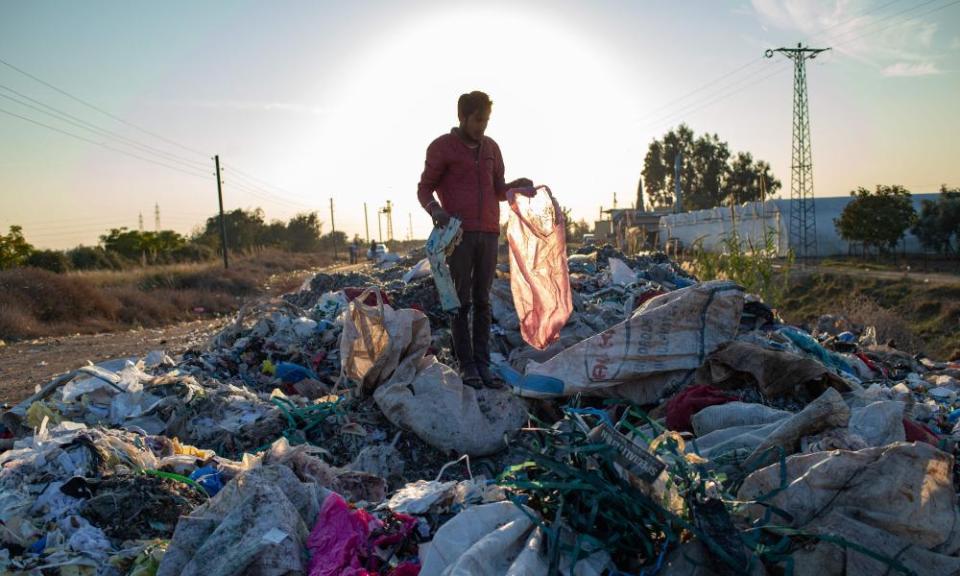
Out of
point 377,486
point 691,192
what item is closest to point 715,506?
point 377,486

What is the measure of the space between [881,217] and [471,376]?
24.7 metres

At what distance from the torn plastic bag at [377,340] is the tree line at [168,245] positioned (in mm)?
15196

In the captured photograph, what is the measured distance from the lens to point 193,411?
12.4 feet

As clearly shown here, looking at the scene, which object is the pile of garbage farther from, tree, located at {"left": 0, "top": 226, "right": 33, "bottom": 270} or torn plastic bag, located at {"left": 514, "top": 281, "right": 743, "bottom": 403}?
tree, located at {"left": 0, "top": 226, "right": 33, "bottom": 270}

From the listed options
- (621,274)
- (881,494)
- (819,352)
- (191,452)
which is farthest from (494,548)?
(621,274)

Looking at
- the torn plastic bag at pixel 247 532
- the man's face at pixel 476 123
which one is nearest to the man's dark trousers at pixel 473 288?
the man's face at pixel 476 123

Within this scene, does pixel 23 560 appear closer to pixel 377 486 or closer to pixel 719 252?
pixel 377 486

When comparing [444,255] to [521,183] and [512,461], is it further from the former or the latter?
[512,461]

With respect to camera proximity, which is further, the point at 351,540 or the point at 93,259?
the point at 93,259

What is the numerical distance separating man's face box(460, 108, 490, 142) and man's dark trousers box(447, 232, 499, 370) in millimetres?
572

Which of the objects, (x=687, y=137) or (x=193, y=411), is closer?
(x=193, y=411)

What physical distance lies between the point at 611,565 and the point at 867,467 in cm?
73

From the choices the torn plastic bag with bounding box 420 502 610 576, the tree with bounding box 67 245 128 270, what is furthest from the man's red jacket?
the tree with bounding box 67 245 128 270

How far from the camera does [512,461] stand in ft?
11.1
